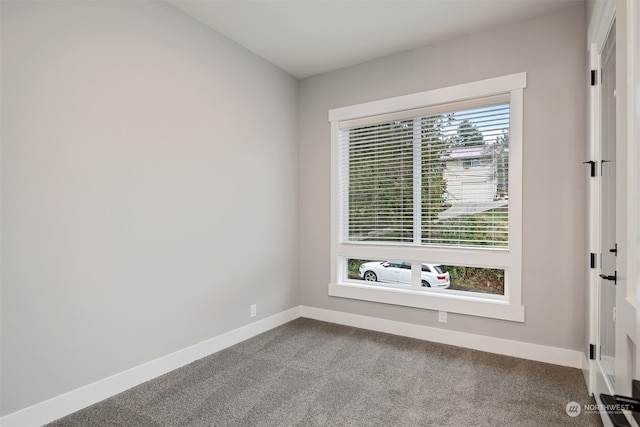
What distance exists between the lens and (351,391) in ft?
7.75

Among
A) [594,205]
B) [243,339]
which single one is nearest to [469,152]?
[594,205]

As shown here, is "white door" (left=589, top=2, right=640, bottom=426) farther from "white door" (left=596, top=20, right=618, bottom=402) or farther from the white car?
the white car

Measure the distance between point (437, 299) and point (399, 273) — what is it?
19.5 inches

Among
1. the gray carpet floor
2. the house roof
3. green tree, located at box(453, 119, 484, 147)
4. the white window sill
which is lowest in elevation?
the gray carpet floor

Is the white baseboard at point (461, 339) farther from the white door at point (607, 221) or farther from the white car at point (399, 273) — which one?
the white door at point (607, 221)

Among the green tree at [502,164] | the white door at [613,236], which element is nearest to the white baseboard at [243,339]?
the white door at [613,236]

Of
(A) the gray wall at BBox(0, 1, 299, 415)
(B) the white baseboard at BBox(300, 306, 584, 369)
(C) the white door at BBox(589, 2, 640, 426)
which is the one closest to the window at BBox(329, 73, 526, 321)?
(B) the white baseboard at BBox(300, 306, 584, 369)

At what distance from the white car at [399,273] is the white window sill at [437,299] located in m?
0.09

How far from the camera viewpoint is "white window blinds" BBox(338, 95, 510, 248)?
121 inches

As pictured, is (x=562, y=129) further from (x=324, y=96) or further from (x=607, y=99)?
(x=324, y=96)

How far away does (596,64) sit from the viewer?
2260mm

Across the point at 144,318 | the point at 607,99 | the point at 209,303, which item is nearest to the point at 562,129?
the point at 607,99

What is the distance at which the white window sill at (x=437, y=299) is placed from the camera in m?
2.97

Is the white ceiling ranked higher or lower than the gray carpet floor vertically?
higher
